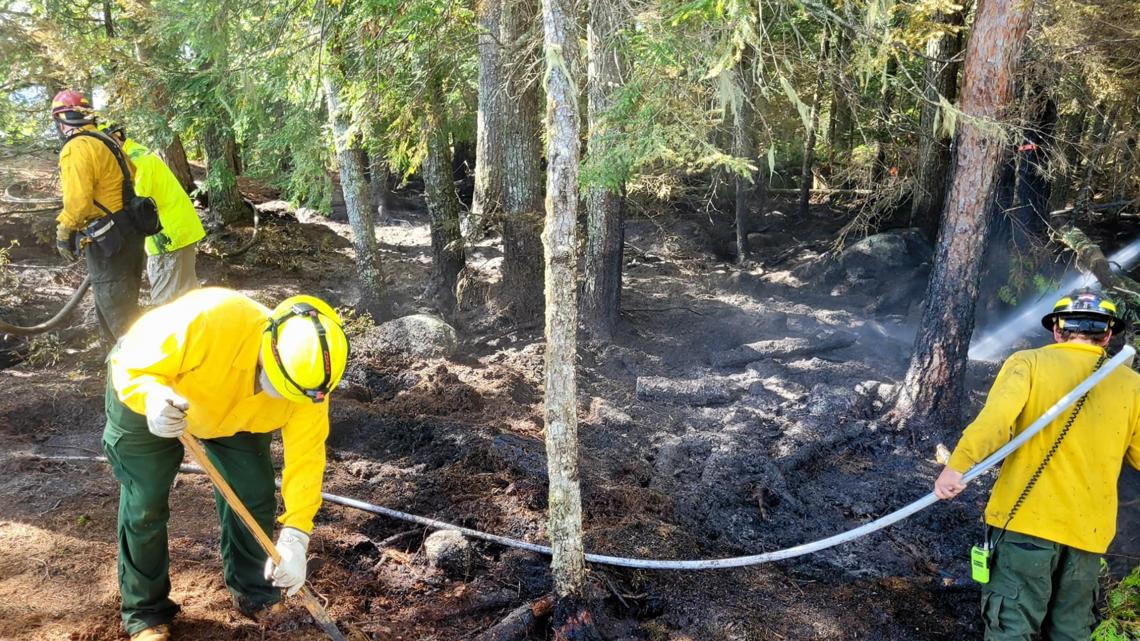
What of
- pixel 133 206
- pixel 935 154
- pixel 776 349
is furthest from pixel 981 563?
pixel 935 154

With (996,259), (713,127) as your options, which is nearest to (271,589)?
(713,127)

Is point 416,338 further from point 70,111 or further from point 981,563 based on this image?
point 981,563

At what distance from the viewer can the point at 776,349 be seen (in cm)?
894

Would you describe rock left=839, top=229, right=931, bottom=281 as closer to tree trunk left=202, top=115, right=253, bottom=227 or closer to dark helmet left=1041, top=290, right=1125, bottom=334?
dark helmet left=1041, top=290, right=1125, bottom=334

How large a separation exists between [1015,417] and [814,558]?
7.16 feet

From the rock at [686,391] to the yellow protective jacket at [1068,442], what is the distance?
427 centimetres

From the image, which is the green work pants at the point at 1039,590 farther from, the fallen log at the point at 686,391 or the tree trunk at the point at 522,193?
the tree trunk at the point at 522,193

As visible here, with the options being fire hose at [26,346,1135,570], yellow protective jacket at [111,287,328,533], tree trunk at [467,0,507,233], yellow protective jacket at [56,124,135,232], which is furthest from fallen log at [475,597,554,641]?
tree trunk at [467,0,507,233]

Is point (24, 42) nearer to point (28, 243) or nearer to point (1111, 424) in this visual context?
point (28, 243)

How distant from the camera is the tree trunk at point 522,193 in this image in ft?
28.9

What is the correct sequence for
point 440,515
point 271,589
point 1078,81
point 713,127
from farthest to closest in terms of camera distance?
point 1078,81 < point 713,127 < point 440,515 < point 271,589

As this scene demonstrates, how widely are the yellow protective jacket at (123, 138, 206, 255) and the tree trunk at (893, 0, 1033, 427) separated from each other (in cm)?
692

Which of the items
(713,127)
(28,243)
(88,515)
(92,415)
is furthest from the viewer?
(28,243)

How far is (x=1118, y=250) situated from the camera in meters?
13.0
